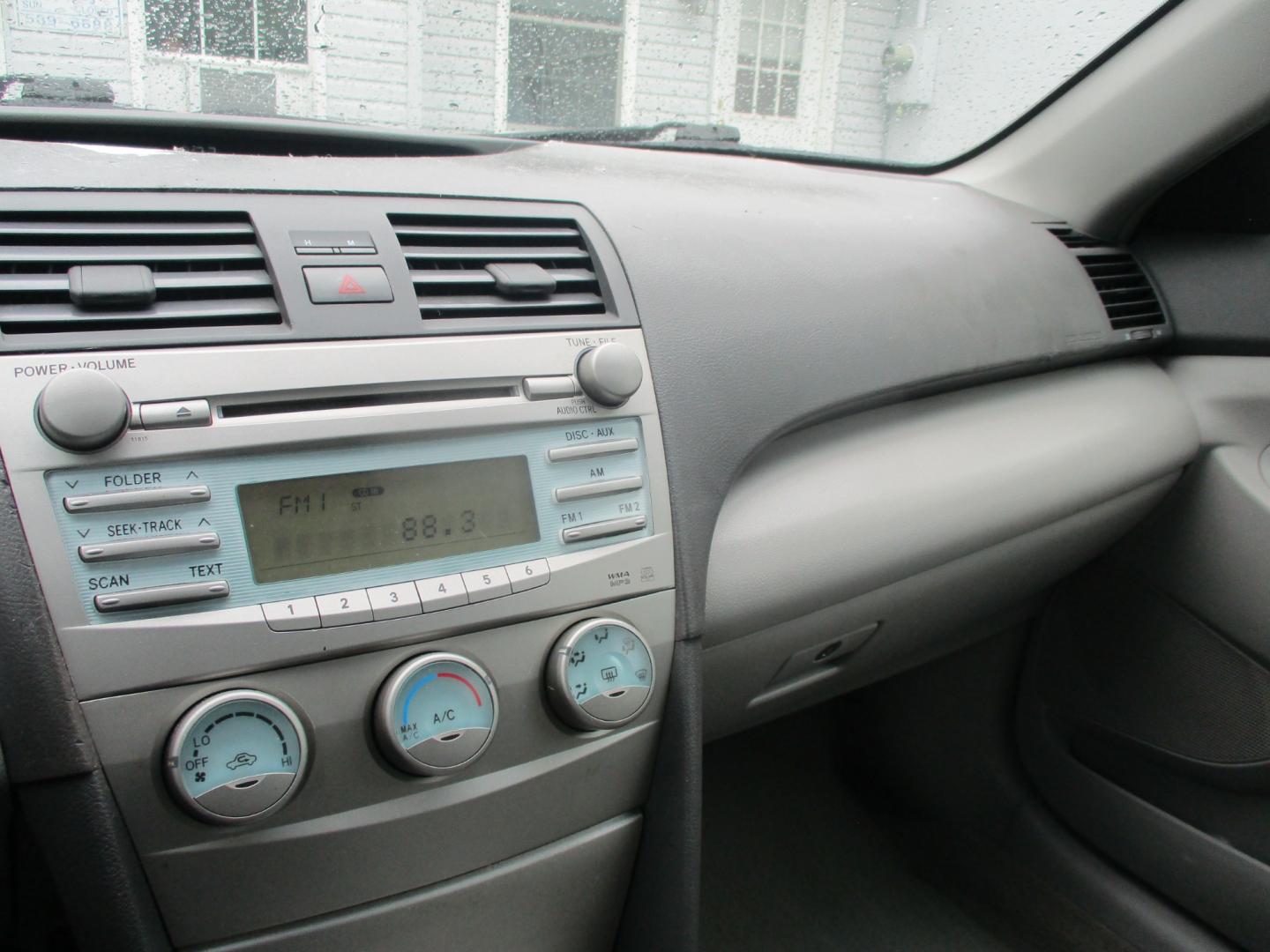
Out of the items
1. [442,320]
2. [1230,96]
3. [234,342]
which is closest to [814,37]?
[1230,96]

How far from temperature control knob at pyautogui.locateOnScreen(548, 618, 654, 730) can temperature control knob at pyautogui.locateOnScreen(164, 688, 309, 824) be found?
20 cm

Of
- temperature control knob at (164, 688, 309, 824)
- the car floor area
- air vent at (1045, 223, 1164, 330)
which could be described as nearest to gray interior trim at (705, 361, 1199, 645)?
air vent at (1045, 223, 1164, 330)

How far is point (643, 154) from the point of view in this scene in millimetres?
1225

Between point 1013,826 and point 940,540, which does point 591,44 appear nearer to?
point 940,540

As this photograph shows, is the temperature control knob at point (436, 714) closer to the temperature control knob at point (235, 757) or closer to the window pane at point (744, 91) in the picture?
the temperature control knob at point (235, 757)

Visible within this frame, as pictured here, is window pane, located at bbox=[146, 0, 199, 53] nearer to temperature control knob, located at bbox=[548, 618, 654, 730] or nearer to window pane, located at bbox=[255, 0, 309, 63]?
window pane, located at bbox=[255, 0, 309, 63]

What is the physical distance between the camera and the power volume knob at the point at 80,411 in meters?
0.57

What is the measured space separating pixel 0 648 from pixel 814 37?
1.24 metres

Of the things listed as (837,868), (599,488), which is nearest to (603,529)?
(599,488)

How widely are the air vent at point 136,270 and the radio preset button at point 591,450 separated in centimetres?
22

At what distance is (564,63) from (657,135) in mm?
161

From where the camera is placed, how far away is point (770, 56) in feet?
4.42

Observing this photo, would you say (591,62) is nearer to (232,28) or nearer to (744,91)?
(744,91)

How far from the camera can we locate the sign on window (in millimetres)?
918
